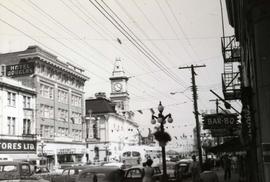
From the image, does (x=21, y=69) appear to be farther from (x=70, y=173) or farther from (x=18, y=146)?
(x=70, y=173)

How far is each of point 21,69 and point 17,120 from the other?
9.42 meters

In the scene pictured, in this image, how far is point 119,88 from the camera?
436ft

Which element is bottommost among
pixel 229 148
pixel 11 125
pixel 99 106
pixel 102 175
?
pixel 102 175

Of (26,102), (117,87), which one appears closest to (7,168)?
(26,102)

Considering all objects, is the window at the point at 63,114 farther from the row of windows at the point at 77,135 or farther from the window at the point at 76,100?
the row of windows at the point at 77,135

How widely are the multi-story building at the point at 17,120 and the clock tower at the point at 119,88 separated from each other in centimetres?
6734

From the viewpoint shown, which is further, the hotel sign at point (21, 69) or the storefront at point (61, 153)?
the storefront at point (61, 153)

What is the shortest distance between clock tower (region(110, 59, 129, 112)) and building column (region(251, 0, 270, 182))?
4554 inches

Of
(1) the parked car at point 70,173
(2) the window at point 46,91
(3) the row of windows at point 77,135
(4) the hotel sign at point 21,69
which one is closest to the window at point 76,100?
(3) the row of windows at point 77,135

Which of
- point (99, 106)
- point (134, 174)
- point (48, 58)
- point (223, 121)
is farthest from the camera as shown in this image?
point (99, 106)

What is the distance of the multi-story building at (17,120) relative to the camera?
5359cm

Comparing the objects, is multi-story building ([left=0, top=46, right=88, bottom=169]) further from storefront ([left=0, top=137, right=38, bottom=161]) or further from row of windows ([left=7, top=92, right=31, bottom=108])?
row of windows ([left=7, top=92, right=31, bottom=108])

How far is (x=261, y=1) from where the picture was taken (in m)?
10.9

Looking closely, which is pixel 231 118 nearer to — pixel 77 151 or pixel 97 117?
pixel 77 151
